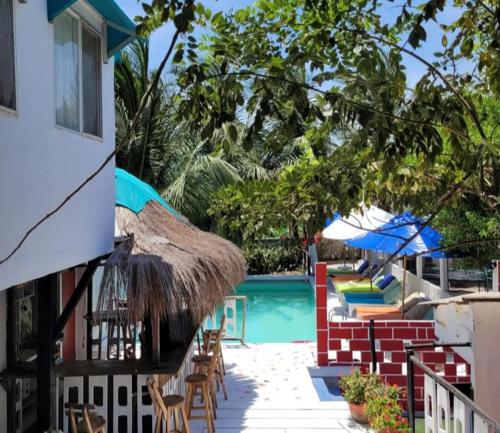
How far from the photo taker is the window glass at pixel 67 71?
15.1 feet

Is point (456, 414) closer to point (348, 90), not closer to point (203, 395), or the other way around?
point (348, 90)

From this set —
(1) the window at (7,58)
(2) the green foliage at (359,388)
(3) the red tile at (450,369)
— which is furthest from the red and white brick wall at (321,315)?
(1) the window at (7,58)

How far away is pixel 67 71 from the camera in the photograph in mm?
4805

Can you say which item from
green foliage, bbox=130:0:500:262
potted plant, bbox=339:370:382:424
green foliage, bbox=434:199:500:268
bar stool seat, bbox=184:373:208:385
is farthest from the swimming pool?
green foliage, bbox=130:0:500:262

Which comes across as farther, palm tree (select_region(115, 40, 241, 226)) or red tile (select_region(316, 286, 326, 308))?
palm tree (select_region(115, 40, 241, 226))

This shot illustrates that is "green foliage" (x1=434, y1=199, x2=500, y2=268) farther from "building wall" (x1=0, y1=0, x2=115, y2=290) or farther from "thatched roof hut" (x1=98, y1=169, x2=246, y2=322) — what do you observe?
"building wall" (x1=0, y1=0, x2=115, y2=290)

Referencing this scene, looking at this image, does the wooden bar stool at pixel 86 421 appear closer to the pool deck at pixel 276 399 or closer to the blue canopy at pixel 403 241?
the pool deck at pixel 276 399

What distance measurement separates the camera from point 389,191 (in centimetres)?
424

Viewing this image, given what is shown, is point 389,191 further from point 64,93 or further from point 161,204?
point 161,204

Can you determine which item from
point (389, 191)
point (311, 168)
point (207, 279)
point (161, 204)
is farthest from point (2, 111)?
point (161, 204)

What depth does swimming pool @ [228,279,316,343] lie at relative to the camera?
15.1 metres

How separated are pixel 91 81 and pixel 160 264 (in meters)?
2.00

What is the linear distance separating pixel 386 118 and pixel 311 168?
1.26 meters

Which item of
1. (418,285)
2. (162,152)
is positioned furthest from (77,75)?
(162,152)
